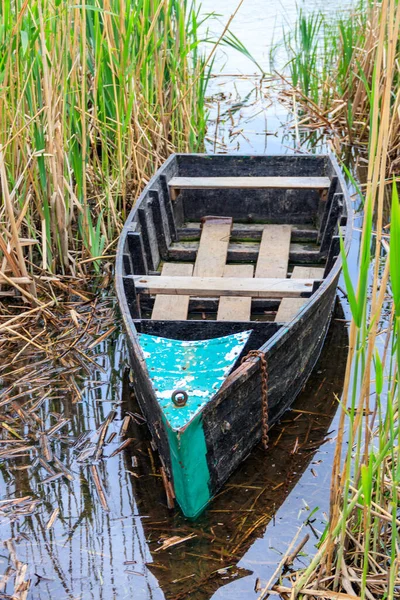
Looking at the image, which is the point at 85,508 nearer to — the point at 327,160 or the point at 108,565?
the point at 108,565

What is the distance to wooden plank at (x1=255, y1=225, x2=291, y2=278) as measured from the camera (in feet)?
15.6

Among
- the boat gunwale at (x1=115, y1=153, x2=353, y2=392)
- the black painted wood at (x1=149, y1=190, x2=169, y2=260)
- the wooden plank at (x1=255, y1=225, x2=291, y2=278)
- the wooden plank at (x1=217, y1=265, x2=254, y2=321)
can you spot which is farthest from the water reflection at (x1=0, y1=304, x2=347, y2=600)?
the black painted wood at (x1=149, y1=190, x2=169, y2=260)

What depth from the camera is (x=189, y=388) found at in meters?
3.03

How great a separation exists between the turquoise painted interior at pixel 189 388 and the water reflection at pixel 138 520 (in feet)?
0.58

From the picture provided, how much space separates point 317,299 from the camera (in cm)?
367

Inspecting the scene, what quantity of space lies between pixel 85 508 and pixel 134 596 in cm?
55

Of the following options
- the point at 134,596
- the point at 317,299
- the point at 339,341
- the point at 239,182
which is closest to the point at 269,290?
the point at 317,299

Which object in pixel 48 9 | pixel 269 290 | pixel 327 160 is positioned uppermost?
pixel 48 9

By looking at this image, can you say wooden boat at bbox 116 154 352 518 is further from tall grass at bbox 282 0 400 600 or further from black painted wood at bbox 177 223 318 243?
tall grass at bbox 282 0 400 600

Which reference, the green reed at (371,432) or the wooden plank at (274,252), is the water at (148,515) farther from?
the wooden plank at (274,252)

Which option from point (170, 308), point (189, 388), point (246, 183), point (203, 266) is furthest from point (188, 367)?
point (246, 183)

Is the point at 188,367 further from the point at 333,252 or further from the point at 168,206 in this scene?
the point at 168,206

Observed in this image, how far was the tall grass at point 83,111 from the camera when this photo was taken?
4195 mm

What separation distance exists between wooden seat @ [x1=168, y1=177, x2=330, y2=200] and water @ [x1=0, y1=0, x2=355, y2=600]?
1.56m
